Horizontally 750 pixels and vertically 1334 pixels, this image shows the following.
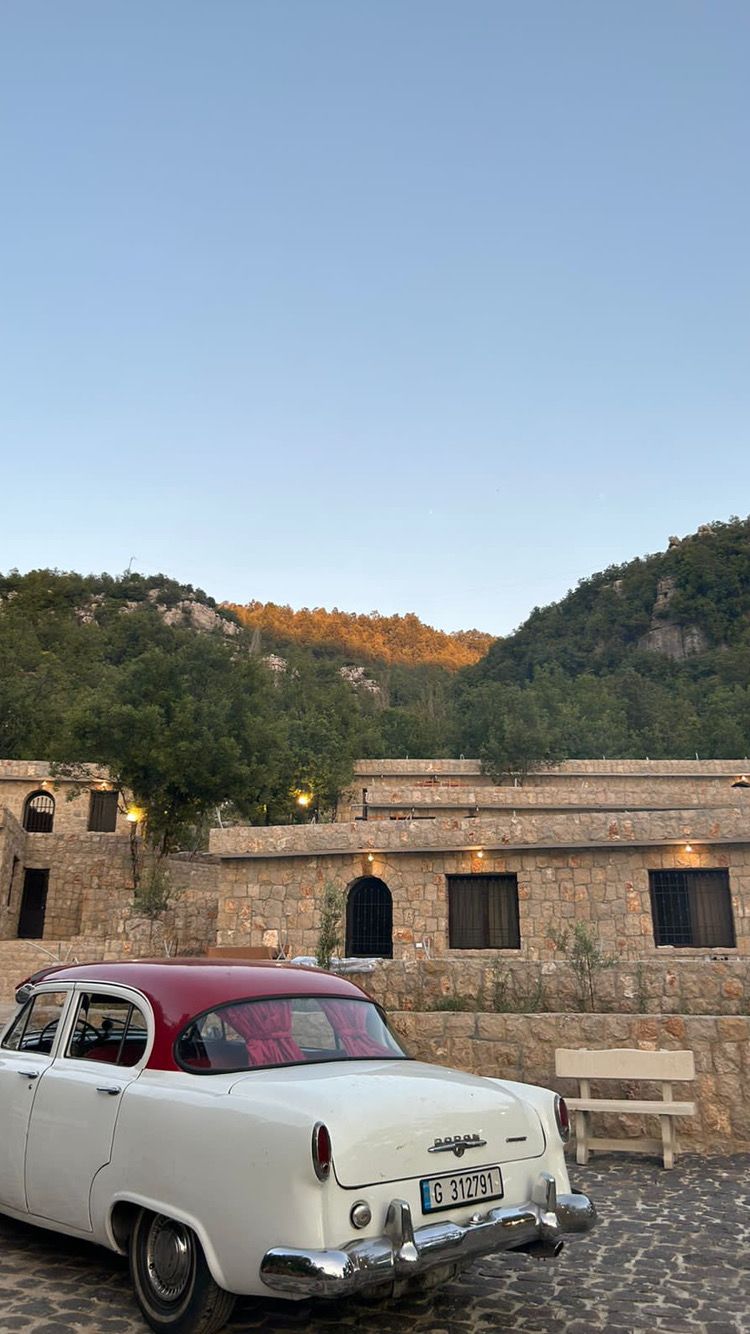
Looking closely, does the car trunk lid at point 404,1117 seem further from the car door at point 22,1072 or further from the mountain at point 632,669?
the mountain at point 632,669

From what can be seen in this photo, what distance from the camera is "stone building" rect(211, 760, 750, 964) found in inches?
642

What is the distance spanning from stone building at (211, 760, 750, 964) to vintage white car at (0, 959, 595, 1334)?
40.1 ft

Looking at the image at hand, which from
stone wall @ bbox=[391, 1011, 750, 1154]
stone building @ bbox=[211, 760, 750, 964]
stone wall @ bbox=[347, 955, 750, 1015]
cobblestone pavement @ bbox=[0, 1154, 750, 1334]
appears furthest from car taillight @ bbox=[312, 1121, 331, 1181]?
stone building @ bbox=[211, 760, 750, 964]

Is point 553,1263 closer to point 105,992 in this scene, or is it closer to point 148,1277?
point 148,1277

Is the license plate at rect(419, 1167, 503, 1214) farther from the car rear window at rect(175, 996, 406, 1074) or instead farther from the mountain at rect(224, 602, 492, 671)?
the mountain at rect(224, 602, 492, 671)

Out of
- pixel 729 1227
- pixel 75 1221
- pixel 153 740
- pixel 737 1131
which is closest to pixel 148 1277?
pixel 75 1221

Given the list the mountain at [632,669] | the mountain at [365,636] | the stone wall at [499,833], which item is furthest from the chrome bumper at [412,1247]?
the mountain at [365,636]

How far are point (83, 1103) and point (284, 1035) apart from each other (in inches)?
39.3

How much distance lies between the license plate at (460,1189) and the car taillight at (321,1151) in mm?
492

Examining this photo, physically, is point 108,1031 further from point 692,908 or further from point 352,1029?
point 692,908

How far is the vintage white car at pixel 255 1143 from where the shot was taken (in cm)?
329

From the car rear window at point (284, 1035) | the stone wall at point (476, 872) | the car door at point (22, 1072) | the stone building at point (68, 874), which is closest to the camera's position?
the car rear window at point (284, 1035)

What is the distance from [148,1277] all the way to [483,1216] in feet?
4.78

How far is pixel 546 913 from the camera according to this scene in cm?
1672
